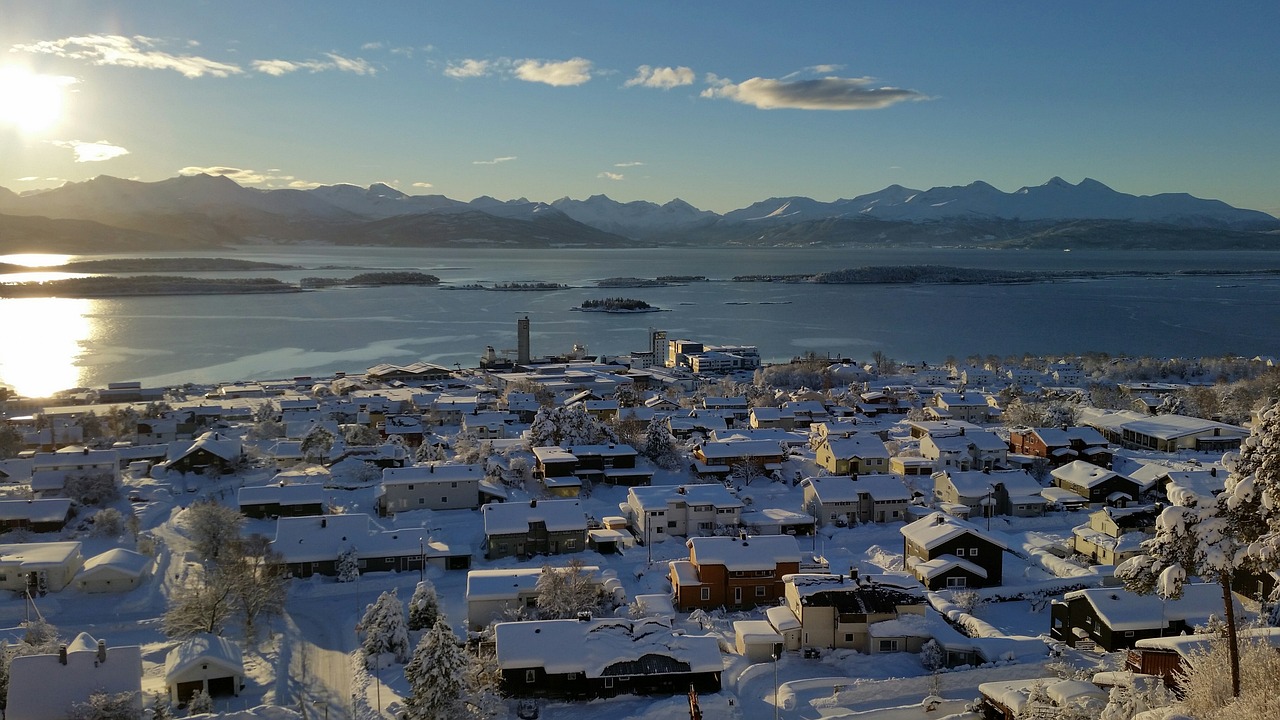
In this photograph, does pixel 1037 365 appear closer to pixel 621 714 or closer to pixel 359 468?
pixel 359 468

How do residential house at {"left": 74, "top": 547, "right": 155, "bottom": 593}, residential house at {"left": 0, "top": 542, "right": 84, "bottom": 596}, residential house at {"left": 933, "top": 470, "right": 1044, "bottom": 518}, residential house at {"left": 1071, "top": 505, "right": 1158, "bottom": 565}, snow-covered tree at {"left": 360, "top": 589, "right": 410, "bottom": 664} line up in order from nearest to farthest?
snow-covered tree at {"left": 360, "top": 589, "right": 410, "bottom": 664}, residential house at {"left": 0, "top": 542, "right": 84, "bottom": 596}, residential house at {"left": 74, "top": 547, "right": 155, "bottom": 593}, residential house at {"left": 1071, "top": 505, "right": 1158, "bottom": 565}, residential house at {"left": 933, "top": 470, "right": 1044, "bottom": 518}

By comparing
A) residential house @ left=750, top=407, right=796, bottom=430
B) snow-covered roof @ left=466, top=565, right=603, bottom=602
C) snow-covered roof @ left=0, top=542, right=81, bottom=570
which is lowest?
residential house @ left=750, top=407, right=796, bottom=430

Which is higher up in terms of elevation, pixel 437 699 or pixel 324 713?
pixel 437 699

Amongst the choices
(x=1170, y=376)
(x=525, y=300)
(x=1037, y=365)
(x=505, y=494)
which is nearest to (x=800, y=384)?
(x=1037, y=365)

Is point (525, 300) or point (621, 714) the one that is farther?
point (525, 300)

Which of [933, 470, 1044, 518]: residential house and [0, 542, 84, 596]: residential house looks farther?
[933, 470, 1044, 518]: residential house

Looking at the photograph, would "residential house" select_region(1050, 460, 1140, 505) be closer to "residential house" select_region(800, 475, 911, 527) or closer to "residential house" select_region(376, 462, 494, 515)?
"residential house" select_region(800, 475, 911, 527)

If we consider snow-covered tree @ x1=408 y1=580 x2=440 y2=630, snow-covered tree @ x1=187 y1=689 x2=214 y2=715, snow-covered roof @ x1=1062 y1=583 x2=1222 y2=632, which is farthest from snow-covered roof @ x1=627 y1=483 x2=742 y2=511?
snow-covered tree @ x1=187 y1=689 x2=214 y2=715
